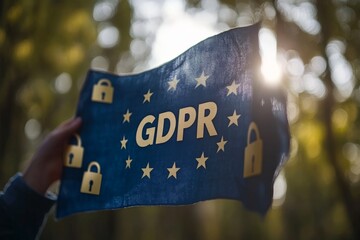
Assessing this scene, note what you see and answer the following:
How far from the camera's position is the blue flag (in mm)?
1533

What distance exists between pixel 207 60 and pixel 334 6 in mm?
3332

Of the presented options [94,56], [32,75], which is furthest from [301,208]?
[32,75]

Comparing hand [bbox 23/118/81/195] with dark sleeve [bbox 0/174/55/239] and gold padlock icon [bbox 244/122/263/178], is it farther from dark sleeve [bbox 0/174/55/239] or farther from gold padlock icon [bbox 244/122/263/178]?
gold padlock icon [bbox 244/122/263/178]

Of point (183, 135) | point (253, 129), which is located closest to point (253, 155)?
point (253, 129)

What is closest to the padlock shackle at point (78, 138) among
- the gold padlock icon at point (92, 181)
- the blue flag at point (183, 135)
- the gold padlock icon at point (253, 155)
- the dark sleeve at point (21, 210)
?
the blue flag at point (183, 135)

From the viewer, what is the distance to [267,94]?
1550 mm

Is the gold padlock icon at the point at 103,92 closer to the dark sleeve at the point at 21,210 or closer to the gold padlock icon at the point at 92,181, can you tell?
the gold padlock icon at the point at 92,181

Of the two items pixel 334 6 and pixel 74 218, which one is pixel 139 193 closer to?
pixel 334 6

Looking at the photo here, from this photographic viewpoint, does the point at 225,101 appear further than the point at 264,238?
No

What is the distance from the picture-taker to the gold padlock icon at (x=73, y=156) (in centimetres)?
203

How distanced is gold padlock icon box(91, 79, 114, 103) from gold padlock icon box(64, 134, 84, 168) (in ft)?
0.75

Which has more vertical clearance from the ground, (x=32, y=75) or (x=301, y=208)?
(x=32, y=75)

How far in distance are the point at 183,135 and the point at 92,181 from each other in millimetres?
496

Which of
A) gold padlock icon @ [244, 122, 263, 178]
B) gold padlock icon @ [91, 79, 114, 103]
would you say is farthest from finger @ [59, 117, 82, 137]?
gold padlock icon @ [244, 122, 263, 178]
